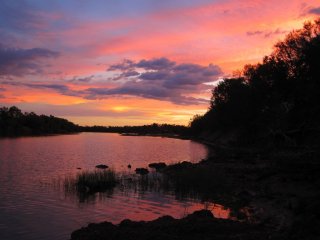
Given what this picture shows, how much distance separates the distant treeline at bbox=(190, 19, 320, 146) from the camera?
132 feet

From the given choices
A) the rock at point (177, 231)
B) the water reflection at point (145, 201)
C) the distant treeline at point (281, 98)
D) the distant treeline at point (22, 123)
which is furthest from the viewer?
the distant treeline at point (22, 123)

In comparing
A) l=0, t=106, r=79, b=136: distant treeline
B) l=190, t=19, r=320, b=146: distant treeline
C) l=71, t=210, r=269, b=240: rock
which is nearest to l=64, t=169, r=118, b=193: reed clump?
l=71, t=210, r=269, b=240: rock

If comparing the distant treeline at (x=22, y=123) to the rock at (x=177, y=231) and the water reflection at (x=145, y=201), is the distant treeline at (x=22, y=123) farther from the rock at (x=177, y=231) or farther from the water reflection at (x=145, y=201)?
the rock at (x=177, y=231)

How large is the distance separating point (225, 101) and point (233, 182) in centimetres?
7624

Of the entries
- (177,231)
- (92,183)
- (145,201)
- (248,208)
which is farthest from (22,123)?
(177,231)

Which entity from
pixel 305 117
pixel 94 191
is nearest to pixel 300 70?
pixel 305 117

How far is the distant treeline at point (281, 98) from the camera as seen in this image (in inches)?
1588

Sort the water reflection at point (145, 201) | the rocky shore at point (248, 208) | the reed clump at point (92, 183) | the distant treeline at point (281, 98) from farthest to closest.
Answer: the distant treeline at point (281, 98) < the reed clump at point (92, 183) < the water reflection at point (145, 201) < the rocky shore at point (248, 208)

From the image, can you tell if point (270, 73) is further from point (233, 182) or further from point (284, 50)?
point (233, 182)

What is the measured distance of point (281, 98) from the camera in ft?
200

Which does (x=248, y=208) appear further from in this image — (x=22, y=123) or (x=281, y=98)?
(x=22, y=123)

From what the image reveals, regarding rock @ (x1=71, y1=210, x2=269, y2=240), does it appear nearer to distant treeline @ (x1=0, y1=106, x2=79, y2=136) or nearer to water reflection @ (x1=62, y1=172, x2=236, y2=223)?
water reflection @ (x1=62, y1=172, x2=236, y2=223)

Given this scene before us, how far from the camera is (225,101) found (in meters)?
104

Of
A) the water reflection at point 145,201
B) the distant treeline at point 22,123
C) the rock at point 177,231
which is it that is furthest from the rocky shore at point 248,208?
the distant treeline at point 22,123
